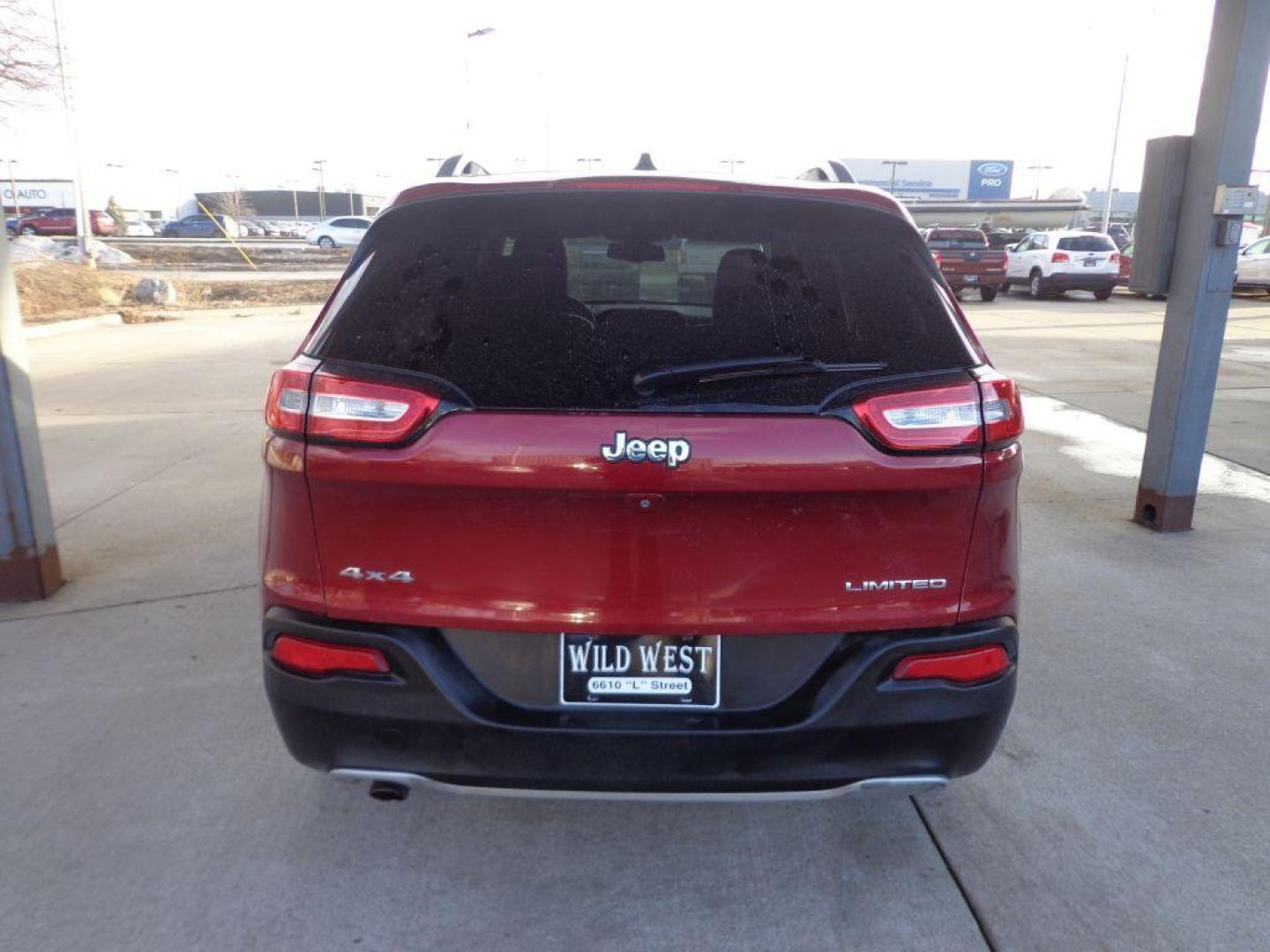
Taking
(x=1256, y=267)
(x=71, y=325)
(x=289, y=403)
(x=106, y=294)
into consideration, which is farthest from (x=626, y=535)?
(x=1256, y=267)

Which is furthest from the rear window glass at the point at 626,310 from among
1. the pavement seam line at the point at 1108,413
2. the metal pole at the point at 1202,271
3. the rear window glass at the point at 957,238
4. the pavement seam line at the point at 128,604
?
the rear window glass at the point at 957,238

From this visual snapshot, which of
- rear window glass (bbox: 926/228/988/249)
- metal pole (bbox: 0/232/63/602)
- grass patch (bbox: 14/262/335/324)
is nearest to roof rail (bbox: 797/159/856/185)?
metal pole (bbox: 0/232/63/602)

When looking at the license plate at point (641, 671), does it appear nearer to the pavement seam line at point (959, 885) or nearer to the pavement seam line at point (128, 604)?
the pavement seam line at point (959, 885)

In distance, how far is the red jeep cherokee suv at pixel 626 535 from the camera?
2.15 meters

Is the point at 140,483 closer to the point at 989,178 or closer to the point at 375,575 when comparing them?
the point at 375,575

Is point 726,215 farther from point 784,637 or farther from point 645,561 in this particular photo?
point 784,637

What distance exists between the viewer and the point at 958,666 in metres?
2.28

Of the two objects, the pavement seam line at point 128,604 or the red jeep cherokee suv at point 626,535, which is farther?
the pavement seam line at point 128,604

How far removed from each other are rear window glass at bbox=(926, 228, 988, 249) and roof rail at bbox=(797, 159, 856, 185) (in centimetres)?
2083

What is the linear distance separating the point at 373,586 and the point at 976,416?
1.42 m

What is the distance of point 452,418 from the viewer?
2.14m

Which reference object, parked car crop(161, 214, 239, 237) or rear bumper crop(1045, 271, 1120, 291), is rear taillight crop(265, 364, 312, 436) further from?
parked car crop(161, 214, 239, 237)

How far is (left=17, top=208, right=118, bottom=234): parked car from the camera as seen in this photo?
166 feet

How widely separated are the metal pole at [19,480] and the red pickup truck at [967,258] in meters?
20.9
